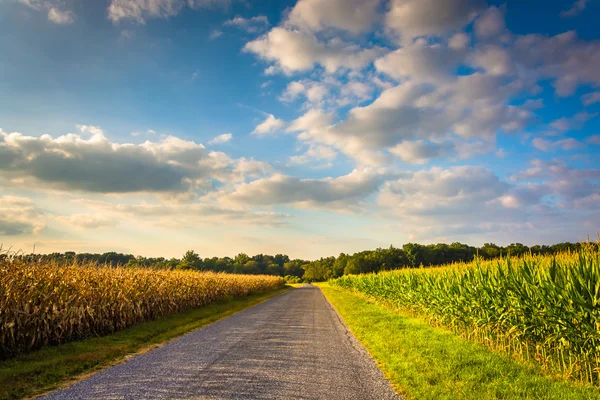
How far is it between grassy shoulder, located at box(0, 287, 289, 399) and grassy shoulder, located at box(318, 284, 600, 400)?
7122 millimetres

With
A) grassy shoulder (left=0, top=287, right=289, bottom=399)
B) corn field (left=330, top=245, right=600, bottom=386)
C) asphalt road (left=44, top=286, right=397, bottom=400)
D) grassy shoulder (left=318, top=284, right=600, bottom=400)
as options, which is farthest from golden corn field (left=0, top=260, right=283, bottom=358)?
corn field (left=330, top=245, right=600, bottom=386)

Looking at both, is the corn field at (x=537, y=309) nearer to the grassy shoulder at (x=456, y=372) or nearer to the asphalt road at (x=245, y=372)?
the grassy shoulder at (x=456, y=372)

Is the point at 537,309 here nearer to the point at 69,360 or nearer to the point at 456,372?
the point at 456,372

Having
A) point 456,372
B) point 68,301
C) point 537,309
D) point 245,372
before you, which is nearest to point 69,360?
point 68,301

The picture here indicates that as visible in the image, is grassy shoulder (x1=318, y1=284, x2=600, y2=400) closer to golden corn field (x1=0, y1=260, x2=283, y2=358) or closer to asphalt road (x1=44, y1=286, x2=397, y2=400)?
asphalt road (x1=44, y1=286, x2=397, y2=400)

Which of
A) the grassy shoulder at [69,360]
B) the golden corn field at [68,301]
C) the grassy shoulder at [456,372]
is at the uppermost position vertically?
the golden corn field at [68,301]

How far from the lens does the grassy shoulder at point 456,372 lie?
6.54 metres

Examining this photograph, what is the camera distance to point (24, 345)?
9992mm

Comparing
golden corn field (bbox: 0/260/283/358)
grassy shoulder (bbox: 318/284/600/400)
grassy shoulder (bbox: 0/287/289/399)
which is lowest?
grassy shoulder (bbox: 0/287/289/399)

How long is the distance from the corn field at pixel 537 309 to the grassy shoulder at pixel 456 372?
68 cm

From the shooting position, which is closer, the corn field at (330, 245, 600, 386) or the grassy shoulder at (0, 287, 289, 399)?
the grassy shoulder at (0, 287, 289, 399)

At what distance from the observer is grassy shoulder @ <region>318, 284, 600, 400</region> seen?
654cm

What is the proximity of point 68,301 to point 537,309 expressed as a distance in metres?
13.9

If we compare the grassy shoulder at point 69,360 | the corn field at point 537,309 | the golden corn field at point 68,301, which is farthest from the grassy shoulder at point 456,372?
the golden corn field at point 68,301
